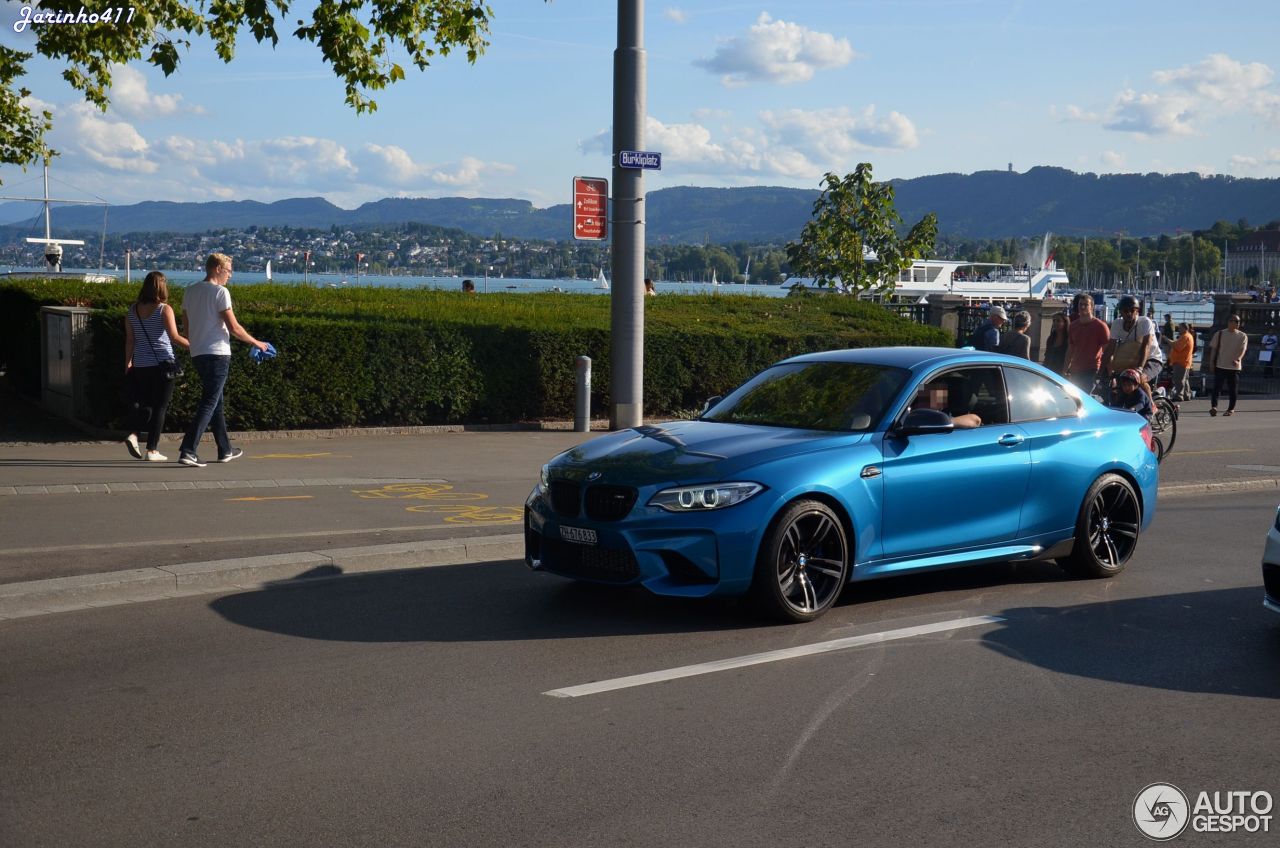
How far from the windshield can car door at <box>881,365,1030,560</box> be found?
203 mm

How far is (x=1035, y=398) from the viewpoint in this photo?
927 cm

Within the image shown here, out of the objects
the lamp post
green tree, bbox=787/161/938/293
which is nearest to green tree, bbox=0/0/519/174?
the lamp post

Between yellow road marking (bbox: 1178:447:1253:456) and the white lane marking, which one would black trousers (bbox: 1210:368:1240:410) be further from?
the white lane marking

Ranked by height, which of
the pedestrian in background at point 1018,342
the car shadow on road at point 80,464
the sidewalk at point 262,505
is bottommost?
the sidewalk at point 262,505

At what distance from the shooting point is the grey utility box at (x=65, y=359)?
15.0 metres

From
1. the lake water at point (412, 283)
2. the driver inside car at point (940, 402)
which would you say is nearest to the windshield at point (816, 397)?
the driver inside car at point (940, 402)

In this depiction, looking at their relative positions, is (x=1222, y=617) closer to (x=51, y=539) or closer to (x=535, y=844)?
(x=535, y=844)

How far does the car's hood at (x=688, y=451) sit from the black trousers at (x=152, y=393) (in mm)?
6437

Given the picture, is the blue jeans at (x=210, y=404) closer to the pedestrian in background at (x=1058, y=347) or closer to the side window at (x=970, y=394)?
the side window at (x=970, y=394)

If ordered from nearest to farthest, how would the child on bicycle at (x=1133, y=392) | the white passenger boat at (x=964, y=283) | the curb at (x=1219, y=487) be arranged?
the curb at (x=1219, y=487) < the child on bicycle at (x=1133, y=392) < the white passenger boat at (x=964, y=283)

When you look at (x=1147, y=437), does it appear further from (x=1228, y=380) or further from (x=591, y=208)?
(x=1228, y=380)

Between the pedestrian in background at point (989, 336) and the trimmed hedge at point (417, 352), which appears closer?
the trimmed hedge at point (417, 352)

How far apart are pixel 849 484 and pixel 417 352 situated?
9.54m

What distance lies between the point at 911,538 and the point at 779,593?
1.09 meters
